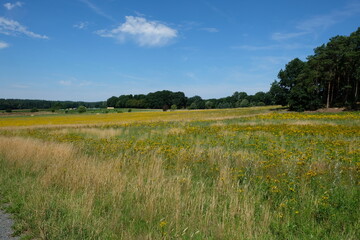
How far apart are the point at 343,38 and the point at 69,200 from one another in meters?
59.5

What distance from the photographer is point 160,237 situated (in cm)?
316

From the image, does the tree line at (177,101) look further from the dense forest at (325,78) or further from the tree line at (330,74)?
the tree line at (330,74)

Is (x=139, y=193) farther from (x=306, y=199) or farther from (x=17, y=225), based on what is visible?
(x=306, y=199)

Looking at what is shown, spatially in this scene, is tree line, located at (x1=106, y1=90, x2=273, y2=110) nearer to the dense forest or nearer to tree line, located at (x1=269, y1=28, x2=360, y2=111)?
the dense forest

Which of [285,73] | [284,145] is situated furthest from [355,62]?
[284,145]

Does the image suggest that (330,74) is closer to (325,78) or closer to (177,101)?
(325,78)

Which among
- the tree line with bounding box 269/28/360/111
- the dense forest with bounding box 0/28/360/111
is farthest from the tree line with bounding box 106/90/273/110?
the tree line with bounding box 269/28/360/111

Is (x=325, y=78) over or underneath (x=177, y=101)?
over

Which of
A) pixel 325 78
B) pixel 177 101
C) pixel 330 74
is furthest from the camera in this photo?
pixel 177 101

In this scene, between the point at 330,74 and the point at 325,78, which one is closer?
the point at 330,74

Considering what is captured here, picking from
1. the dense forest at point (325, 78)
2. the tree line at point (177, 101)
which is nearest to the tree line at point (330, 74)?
the dense forest at point (325, 78)

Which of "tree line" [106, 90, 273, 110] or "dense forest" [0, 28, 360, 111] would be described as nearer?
"dense forest" [0, 28, 360, 111]

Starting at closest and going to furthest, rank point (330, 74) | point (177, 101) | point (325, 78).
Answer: point (330, 74) → point (325, 78) → point (177, 101)

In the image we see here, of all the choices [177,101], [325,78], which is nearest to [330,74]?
[325,78]
